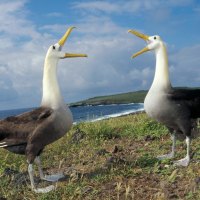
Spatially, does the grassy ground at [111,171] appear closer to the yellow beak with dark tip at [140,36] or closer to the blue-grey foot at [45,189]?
the blue-grey foot at [45,189]

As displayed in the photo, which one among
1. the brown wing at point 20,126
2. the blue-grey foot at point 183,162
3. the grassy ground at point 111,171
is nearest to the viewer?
the grassy ground at point 111,171

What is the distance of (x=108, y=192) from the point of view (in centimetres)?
568

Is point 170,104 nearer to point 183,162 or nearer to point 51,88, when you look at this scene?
point 183,162

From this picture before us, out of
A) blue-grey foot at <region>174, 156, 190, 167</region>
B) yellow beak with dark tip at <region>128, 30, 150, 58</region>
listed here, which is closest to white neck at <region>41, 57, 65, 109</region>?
yellow beak with dark tip at <region>128, 30, 150, 58</region>

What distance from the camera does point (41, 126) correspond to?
6.19 metres

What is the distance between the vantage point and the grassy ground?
558 centimetres

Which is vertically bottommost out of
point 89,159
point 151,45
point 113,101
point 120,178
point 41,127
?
point 113,101

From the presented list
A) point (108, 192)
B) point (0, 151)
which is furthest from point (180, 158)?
point (0, 151)

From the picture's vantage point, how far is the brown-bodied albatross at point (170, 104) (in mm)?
6840

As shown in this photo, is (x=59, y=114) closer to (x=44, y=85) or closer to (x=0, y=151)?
(x=44, y=85)

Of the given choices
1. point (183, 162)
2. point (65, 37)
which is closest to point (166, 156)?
point (183, 162)

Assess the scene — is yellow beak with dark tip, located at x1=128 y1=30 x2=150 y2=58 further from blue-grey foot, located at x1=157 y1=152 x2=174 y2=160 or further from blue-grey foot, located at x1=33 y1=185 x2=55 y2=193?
blue-grey foot, located at x1=33 y1=185 x2=55 y2=193

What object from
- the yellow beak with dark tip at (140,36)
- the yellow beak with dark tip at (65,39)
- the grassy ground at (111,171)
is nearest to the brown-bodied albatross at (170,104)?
the yellow beak with dark tip at (140,36)

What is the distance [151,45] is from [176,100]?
1281 mm
